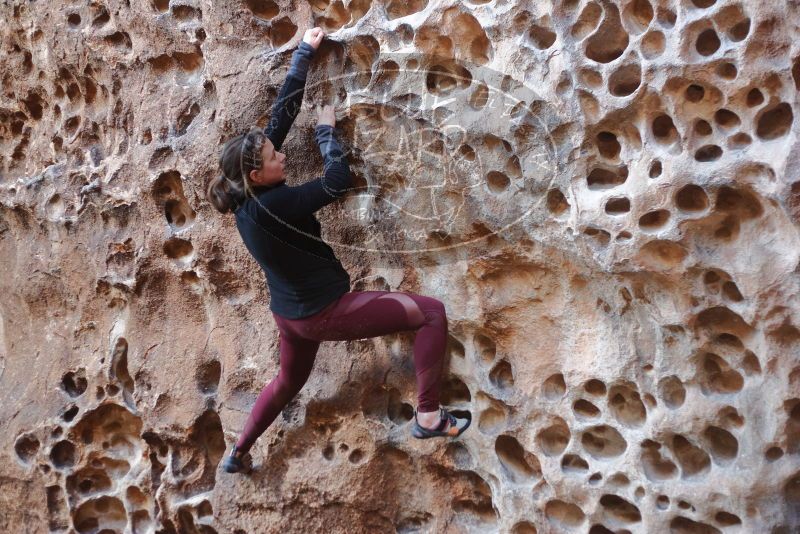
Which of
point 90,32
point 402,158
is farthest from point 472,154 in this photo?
point 90,32

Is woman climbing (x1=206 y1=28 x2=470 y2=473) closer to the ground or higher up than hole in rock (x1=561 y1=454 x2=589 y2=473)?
higher up

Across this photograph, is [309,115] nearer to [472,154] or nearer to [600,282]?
[472,154]

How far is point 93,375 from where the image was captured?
3.17m

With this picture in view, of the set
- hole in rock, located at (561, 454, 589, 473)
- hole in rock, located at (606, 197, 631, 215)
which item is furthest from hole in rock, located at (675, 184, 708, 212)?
hole in rock, located at (561, 454, 589, 473)

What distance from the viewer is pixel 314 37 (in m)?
2.59

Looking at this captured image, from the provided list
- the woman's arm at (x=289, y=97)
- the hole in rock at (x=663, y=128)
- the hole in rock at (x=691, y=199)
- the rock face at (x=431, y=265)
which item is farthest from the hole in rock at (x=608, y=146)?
the woman's arm at (x=289, y=97)

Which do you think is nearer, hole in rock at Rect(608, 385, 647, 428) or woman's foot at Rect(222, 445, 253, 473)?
hole in rock at Rect(608, 385, 647, 428)

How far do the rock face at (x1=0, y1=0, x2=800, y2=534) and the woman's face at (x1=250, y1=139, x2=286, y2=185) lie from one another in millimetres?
407

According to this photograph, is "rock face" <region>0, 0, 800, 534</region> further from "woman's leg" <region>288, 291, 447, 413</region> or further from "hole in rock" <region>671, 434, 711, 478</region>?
"woman's leg" <region>288, 291, 447, 413</region>

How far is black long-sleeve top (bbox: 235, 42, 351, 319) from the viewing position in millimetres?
2326

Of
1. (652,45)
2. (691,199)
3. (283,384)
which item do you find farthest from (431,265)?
(652,45)

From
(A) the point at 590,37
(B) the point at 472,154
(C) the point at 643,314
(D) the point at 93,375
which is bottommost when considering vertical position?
(D) the point at 93,375

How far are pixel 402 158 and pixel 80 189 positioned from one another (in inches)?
52.9

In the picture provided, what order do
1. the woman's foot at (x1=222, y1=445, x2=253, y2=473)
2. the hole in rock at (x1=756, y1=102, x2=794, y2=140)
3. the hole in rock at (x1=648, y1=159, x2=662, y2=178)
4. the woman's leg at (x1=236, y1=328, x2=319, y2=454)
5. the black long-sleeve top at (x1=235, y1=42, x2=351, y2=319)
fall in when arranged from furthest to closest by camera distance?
the woman's foot at (x1=222, y1=445, x2=253, y2=473) < the woman's leg at (x1=236, y1=328, x2=319, y2=454) < the black long-sleeve top at (x1=235, y1=42, x2=351, y2=319) < the hole in rock at (x1=648, y1=159, x2=662, y2=178) < the hole in rock at (x1=756, y1=102, x2=794, y2=140)
